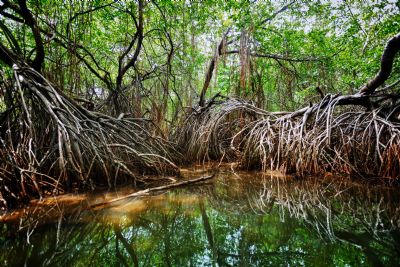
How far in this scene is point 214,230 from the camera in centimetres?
166

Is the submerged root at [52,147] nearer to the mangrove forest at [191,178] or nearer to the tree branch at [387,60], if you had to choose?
the mangrove forest at [191,178]

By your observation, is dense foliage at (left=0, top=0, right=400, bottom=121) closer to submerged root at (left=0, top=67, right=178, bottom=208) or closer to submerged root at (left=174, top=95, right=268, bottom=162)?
submerged root at (left=174, top=95, right=268, bottom=162)

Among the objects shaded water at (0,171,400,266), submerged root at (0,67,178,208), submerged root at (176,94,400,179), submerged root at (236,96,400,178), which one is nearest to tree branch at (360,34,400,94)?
submerged root at (176,94,400,179)

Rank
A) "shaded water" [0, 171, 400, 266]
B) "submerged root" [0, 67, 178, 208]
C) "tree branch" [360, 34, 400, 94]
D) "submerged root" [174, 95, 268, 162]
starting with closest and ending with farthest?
"shaded water" [0, 171, 400, 266], "submerged root" [0, 67, 178, 208], "tree branch" [360, 34, 400, 94], "submerged root" [174, 95, 268, 162]

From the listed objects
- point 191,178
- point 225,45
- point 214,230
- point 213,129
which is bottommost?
point 214,230

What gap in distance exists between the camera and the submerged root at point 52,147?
8.02 ft

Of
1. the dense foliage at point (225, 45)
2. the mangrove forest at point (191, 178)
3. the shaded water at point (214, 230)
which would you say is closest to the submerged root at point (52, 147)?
the mangrove forest at point (191, 178)

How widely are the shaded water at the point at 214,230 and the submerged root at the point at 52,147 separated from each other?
32 centimetres

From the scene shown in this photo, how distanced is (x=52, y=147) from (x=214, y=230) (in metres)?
2.01

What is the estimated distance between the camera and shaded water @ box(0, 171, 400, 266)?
1.27 metres

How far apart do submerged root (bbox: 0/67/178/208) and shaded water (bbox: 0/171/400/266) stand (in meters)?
0.32

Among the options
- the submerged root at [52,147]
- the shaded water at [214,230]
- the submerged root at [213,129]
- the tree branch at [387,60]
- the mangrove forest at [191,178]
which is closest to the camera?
the shaded water at [214,230]

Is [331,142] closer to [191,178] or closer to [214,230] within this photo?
[191,178]

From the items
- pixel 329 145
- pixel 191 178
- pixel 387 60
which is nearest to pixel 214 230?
pixel 191 178
